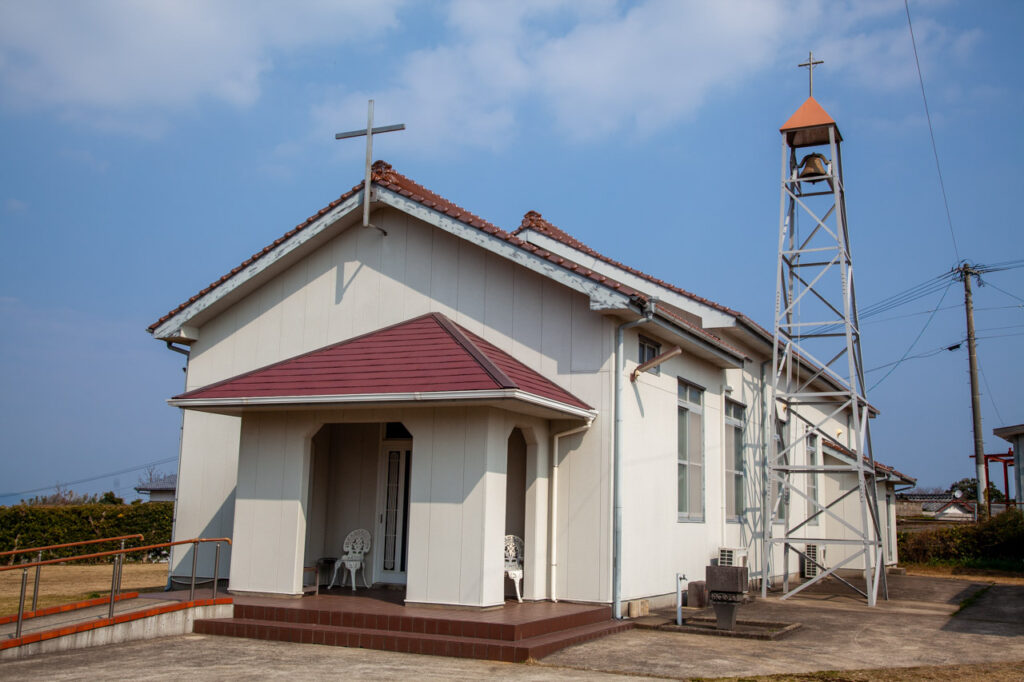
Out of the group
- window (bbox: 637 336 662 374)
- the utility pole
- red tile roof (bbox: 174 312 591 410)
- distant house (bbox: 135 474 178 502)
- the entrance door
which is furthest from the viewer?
distant house (bbox: 135 474 178 502)

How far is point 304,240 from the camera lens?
13.0 meters

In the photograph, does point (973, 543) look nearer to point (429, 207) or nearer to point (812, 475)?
point (812, 475)

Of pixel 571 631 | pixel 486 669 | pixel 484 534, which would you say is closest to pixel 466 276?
pixel 484 534

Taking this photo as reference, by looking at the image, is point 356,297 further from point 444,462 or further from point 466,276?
point 444,462

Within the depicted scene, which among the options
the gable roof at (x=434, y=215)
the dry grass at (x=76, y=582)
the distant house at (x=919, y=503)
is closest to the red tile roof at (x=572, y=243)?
the gable roof at (x=434, y=215)

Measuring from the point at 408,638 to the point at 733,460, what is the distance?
8.56 metres

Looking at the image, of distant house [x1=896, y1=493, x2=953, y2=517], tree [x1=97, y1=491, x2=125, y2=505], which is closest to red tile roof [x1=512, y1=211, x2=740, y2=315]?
tree [x1=97, y1=491, x2=125, y2=505]

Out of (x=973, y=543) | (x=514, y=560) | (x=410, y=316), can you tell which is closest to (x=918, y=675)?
(x=514, y=560)

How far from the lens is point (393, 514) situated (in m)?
12.8

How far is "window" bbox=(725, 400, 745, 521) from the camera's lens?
1570 cm

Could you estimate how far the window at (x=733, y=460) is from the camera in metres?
15.7

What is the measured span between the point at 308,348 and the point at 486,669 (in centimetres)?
650

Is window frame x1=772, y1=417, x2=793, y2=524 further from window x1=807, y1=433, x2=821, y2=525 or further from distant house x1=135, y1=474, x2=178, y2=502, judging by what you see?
distant house x1=135, y1=474, x2=178, y2=502

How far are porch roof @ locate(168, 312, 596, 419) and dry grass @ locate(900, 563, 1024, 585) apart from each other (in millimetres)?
14347
